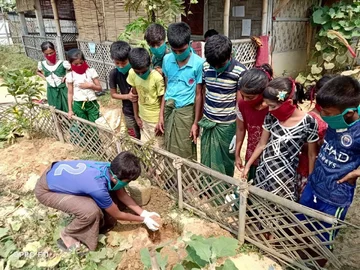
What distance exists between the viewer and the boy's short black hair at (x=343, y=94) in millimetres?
1631

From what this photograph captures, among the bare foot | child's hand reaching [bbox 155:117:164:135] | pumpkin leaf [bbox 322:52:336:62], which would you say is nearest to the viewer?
the bare foot

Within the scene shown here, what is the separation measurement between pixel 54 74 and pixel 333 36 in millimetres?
6367

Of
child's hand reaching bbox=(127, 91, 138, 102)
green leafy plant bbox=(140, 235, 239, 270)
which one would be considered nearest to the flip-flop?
green leafy plant bbox=(140, 235, 239, 270)

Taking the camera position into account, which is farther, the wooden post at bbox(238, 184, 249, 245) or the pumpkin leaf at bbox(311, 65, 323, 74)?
the pumpkin leaf at bbox(311, 65, 323, 74)

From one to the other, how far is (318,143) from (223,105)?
0.89 m

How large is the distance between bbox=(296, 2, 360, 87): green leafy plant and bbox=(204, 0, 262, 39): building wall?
4.87ft

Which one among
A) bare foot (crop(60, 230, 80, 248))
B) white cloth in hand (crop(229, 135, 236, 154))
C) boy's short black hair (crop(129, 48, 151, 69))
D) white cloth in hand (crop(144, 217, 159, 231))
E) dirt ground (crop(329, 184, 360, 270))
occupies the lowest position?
dirt ground (crop(329, 184, 360, 270))

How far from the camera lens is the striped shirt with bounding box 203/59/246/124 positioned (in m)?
2.44

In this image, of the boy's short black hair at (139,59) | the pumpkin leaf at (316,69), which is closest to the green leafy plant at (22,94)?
the boy's short black hair at (139,59)

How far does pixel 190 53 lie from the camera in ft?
8.99

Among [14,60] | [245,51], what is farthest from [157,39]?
[14,60]

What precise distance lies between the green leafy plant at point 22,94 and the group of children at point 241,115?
0.90m

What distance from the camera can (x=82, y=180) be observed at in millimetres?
2357

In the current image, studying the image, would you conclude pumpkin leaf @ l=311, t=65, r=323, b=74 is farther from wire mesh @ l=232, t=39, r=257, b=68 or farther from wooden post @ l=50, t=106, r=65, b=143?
wooden post @ l=50, t=106, r=65, b=143
